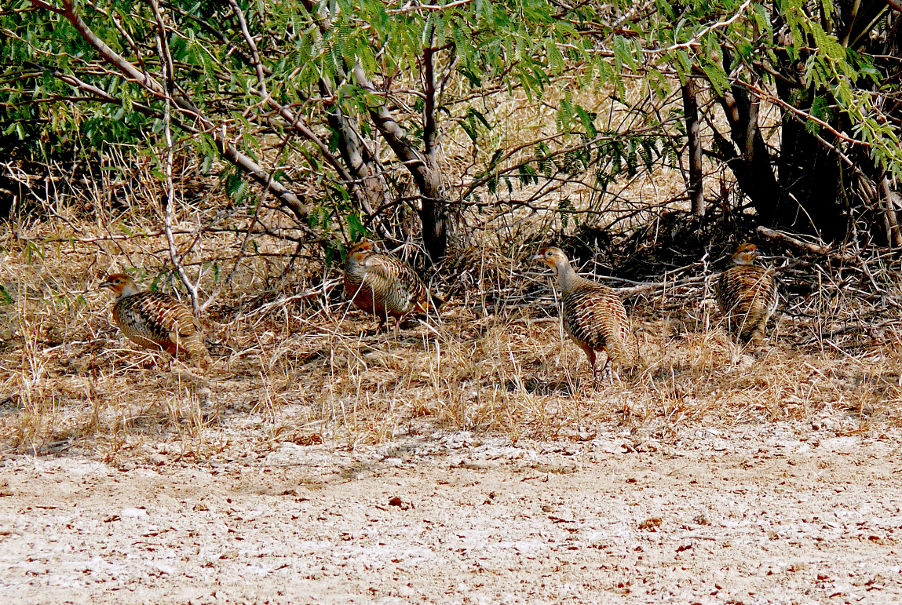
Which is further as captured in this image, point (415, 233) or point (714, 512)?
point (415, 233)

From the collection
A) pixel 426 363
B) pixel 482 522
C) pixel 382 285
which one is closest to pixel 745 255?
pixel 426 363

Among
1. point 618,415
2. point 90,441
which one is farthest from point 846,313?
point 90,441

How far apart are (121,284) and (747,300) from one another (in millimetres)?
4611

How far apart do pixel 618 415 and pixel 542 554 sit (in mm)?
1987

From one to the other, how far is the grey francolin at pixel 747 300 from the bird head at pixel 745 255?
0.12 m

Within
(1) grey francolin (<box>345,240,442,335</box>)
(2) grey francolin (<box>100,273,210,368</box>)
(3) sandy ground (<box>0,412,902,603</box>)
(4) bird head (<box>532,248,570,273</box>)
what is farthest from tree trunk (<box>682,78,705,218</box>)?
(2) grey francolin (<box>100,273,210,368</box>)

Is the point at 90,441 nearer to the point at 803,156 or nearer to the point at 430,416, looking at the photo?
the point at 430,416

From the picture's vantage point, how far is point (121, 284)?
820 cm

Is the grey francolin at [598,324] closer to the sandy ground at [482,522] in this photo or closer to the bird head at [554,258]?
the bird head at [554,258]

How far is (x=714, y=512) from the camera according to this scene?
16.8ft

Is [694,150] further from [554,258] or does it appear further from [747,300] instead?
[747,300]

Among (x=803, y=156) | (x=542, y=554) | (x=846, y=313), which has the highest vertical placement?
(x=803, y=156)

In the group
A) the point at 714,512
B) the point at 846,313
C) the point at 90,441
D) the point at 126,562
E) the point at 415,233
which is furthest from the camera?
the point at 415,233

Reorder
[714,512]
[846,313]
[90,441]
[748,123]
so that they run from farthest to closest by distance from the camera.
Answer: [748,123]
[846,313]
[90,441]
[714,512]
